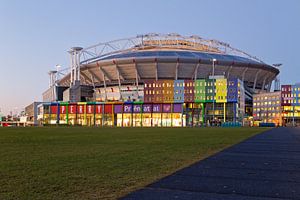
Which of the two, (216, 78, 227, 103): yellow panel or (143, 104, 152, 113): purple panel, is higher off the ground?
(216, 78, 227, 103): yellow panel

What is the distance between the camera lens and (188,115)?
113 m

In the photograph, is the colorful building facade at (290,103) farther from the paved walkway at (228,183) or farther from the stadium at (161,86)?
the paved walkway at (228,183)

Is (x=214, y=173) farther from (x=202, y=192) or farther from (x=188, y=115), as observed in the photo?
(x=188, y=115)

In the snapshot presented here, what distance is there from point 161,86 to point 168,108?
54.0ft

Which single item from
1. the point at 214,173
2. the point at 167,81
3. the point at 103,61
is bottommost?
the point at 214,173

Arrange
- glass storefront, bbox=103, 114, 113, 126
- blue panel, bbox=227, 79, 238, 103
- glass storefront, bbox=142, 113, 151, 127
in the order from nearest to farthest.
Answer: glass storefront, bbox=142, 113, 151, 127
blue panel, bbox=227, 79, 238, 103
glass storefront, bbox=103, 114, 113, 126

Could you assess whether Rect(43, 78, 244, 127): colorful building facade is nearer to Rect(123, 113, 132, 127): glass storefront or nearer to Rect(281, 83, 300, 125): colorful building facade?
Rect(123, 113, 132, 127): glass storefront

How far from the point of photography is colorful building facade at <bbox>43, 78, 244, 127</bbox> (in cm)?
10925

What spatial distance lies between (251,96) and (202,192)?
486 feet

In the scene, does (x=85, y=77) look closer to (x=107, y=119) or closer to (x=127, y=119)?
(x=107, y=119)

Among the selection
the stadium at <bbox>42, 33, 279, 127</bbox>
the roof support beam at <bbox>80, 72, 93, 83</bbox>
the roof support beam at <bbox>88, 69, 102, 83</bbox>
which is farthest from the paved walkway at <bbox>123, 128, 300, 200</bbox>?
the roof support beam at <bbox>80, 72, 93, 83</bbox>

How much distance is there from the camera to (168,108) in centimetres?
10850

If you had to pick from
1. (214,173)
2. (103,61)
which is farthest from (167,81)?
(214,173)

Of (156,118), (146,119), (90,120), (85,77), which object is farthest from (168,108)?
(85,77)
